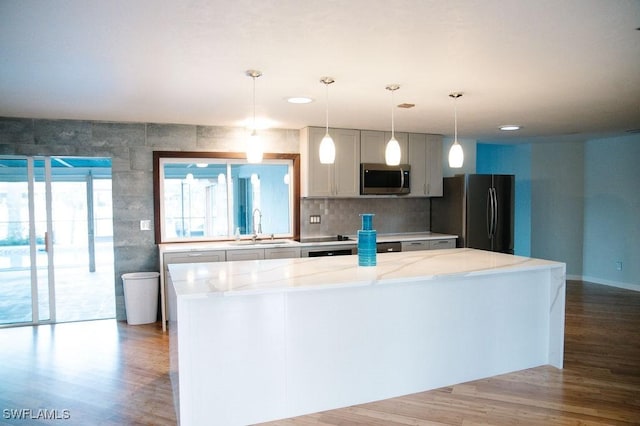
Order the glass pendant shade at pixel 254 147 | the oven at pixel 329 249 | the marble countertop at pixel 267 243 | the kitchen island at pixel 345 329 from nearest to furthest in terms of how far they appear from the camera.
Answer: the kitchen island at pixel 345 329 → the glass pendant shade at pixel 254 147 → the marble countertop at pixel 267 243 → the oven at pixel 329 249

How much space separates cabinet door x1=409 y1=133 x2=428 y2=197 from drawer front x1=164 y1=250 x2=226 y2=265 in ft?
8.84

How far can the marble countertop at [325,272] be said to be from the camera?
104 inches

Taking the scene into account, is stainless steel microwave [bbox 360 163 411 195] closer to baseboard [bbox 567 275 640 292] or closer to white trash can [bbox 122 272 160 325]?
white trash can [bbox 122 272 160 325]

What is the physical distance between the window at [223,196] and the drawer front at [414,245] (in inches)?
55.1

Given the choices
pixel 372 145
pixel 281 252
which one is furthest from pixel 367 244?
pixel 372 145

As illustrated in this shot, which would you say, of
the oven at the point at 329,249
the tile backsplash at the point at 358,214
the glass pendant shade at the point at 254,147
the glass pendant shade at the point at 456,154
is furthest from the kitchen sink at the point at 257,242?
the glass pendant shade at the point at 456,154

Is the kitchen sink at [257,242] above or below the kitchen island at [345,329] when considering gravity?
above

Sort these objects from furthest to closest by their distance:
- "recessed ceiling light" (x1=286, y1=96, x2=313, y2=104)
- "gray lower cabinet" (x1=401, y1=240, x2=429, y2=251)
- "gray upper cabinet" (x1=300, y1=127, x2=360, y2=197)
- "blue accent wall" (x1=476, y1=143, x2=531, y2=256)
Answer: "blue accent wall" (x1=476, y1=143, x2=531, y2=256), "gray lower cabinet" (x1=401, y1=240, x2=429, y2=251), "gray upper cabinet" (x1=300, y1=127, x2=360, y2=197), "recessed ceiling light" (x1=286, y1=96, x2=313, y2=104)

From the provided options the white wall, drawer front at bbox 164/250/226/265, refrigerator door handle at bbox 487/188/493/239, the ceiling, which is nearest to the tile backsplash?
refrigerator door handle at bbox 487/188/493/239

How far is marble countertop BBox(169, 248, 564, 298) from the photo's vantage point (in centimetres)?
265

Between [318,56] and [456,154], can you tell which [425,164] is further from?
[318,56]

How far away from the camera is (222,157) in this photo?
551cm

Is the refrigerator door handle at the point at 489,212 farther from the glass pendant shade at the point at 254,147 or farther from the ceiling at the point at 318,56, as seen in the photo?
the glass pendant shade at the point at 254,147

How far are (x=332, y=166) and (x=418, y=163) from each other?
4.22 ft
